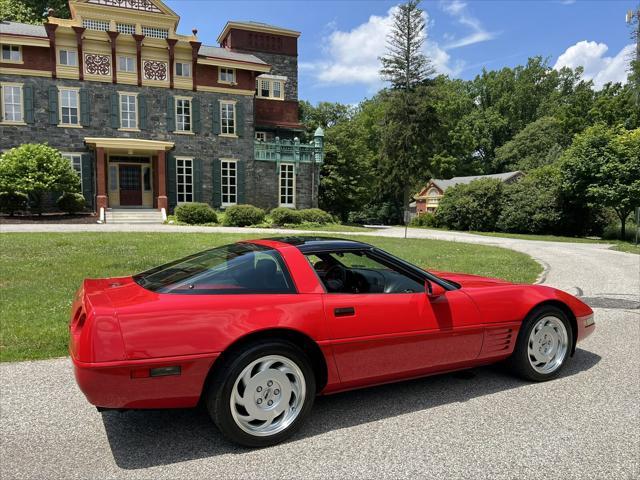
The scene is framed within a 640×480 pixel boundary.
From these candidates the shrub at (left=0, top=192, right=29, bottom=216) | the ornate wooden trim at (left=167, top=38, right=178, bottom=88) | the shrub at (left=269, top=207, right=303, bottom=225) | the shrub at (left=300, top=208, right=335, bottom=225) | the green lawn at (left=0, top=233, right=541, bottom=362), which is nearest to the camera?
the green lawn at (left=0, top=233, right=541, bottom=362)

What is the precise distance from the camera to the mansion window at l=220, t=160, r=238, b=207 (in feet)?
95.1

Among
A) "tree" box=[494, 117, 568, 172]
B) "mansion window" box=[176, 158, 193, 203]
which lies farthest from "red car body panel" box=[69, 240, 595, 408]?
"tree" box=[494, 117, 568, 172]

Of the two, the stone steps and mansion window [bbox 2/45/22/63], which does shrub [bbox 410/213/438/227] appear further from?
mansion window [bbox 2/45/22/63]

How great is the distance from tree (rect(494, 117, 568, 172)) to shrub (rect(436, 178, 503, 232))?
77.7ft

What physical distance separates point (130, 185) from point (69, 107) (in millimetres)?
5193

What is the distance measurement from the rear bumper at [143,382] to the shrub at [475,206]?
33.8 meters

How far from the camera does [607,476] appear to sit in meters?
Result: 2.83

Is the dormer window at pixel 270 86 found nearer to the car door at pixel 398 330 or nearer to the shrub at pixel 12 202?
the shrub at pixel 12 202

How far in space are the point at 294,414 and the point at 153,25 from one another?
2899 cm

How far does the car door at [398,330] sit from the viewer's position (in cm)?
343

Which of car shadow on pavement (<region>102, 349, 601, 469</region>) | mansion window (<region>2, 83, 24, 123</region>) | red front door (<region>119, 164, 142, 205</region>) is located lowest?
car shadow on pavement (<region>102, 349, 601, 469</region>)

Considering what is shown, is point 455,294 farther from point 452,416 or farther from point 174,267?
point 174,267

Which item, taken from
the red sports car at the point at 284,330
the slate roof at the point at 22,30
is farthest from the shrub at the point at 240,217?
the red sports car at the point at 284,330

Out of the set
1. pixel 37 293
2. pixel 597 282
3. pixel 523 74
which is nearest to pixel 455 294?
pixel 37 293
